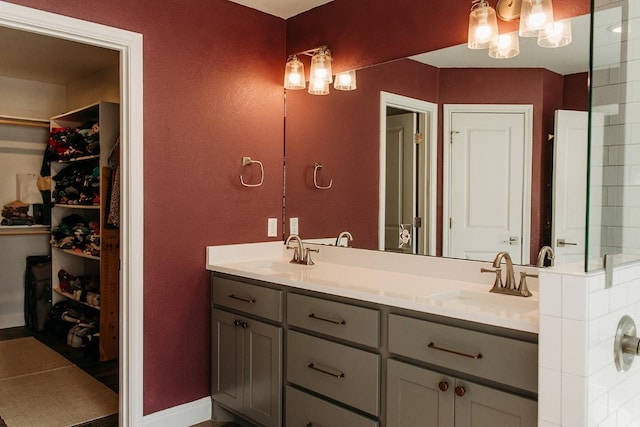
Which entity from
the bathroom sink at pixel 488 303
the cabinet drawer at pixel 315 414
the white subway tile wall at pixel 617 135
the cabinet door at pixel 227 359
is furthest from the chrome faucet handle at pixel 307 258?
the white subway tile wall at pixel 617 135

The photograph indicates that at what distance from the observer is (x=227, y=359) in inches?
114

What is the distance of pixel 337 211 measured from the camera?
3.13 m

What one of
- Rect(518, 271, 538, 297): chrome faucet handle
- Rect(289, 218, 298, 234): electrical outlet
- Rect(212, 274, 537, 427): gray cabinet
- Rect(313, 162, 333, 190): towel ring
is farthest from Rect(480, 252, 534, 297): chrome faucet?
Rect(289, 218, 298, 234): electrical outlet

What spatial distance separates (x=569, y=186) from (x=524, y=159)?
224mm

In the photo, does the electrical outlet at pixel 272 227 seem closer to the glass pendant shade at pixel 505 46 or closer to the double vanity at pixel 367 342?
the double vanity at pixel 367 342

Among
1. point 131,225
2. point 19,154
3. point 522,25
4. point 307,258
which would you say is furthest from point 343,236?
point 19,154

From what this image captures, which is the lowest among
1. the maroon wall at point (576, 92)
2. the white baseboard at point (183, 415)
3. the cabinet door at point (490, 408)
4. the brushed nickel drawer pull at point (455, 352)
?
the white baseboard at point (183, 415)

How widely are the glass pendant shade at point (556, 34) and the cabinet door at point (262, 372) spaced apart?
5.70ft

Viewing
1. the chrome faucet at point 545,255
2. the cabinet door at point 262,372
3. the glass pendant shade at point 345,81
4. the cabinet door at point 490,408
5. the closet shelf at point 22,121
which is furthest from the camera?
the closet shelf at point 22,121

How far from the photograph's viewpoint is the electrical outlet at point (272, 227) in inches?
131

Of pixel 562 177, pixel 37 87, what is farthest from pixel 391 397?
pixel 37 87

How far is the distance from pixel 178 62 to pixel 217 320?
144cm

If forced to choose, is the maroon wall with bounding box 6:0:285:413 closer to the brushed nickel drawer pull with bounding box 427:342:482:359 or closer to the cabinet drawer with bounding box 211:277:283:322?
the cabinet drawer with bounding box 211:277:283:322

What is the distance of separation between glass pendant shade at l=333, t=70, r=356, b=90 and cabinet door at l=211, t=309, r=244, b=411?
1.43 metres
